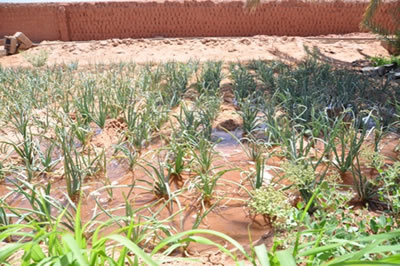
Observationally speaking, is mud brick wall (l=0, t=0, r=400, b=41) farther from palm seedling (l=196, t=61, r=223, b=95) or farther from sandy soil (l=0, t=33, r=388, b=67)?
palm seedling (l=196, t=61, r=223, b=95)

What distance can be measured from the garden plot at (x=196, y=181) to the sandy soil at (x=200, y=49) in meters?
5.36

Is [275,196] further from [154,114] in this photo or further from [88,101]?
[88,101]

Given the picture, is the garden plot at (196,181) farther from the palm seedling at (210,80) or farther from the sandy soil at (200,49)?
the sandy soil at (200,49)

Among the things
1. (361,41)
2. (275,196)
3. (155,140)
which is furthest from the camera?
(361,41)

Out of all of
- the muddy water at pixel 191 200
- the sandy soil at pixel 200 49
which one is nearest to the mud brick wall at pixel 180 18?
the sandy soil at pixel 200 49

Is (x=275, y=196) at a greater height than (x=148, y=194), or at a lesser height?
greater

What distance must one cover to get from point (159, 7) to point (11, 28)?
5.62 m

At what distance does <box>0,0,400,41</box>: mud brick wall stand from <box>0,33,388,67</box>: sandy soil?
3.56 ft

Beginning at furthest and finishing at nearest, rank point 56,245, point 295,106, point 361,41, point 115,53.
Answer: point 361,41
point 115,53
point 295,106
point 56,245

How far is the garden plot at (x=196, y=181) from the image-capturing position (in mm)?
1397

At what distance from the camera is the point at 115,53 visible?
34.7 feet

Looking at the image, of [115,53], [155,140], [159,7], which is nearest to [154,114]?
[155,140]

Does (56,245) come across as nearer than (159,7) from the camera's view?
Yes

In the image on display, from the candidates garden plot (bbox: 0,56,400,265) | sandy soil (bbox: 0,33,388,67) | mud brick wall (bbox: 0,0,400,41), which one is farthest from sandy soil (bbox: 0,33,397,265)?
garden plot (bbox: 0,56,400,265)
